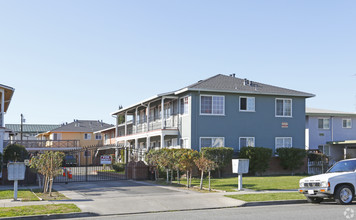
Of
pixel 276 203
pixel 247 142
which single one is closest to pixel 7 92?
pixel 247 142

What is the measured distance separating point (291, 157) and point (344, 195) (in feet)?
53.7

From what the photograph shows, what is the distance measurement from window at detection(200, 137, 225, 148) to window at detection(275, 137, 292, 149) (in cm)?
454

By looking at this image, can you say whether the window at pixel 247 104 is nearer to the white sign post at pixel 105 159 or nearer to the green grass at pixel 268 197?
the white sign post at pixel 105 159

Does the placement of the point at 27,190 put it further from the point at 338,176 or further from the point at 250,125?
the point at 250,125

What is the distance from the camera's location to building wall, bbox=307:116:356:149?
40375 millimetres

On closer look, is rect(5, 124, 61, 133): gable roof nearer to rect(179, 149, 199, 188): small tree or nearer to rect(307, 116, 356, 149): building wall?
rect(307, 116, 356, 149): building wall

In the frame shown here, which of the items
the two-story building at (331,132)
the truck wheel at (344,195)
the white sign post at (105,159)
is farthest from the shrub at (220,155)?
the two-story building at (331,132)

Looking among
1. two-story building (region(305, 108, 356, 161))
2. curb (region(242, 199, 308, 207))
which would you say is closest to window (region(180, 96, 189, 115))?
two-story building (region(305, 108, 356, 161))

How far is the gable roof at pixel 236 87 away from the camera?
3036cm

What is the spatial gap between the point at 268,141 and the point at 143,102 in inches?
389

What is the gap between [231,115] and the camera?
3111cm

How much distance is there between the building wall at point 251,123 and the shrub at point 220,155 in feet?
→ 7.00

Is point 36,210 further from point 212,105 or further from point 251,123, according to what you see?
point 251,123

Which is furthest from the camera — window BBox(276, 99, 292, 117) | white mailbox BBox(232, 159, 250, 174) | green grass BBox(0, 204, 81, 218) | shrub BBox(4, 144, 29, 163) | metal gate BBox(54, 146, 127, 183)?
window BBox(276, 99, 292, 117)
